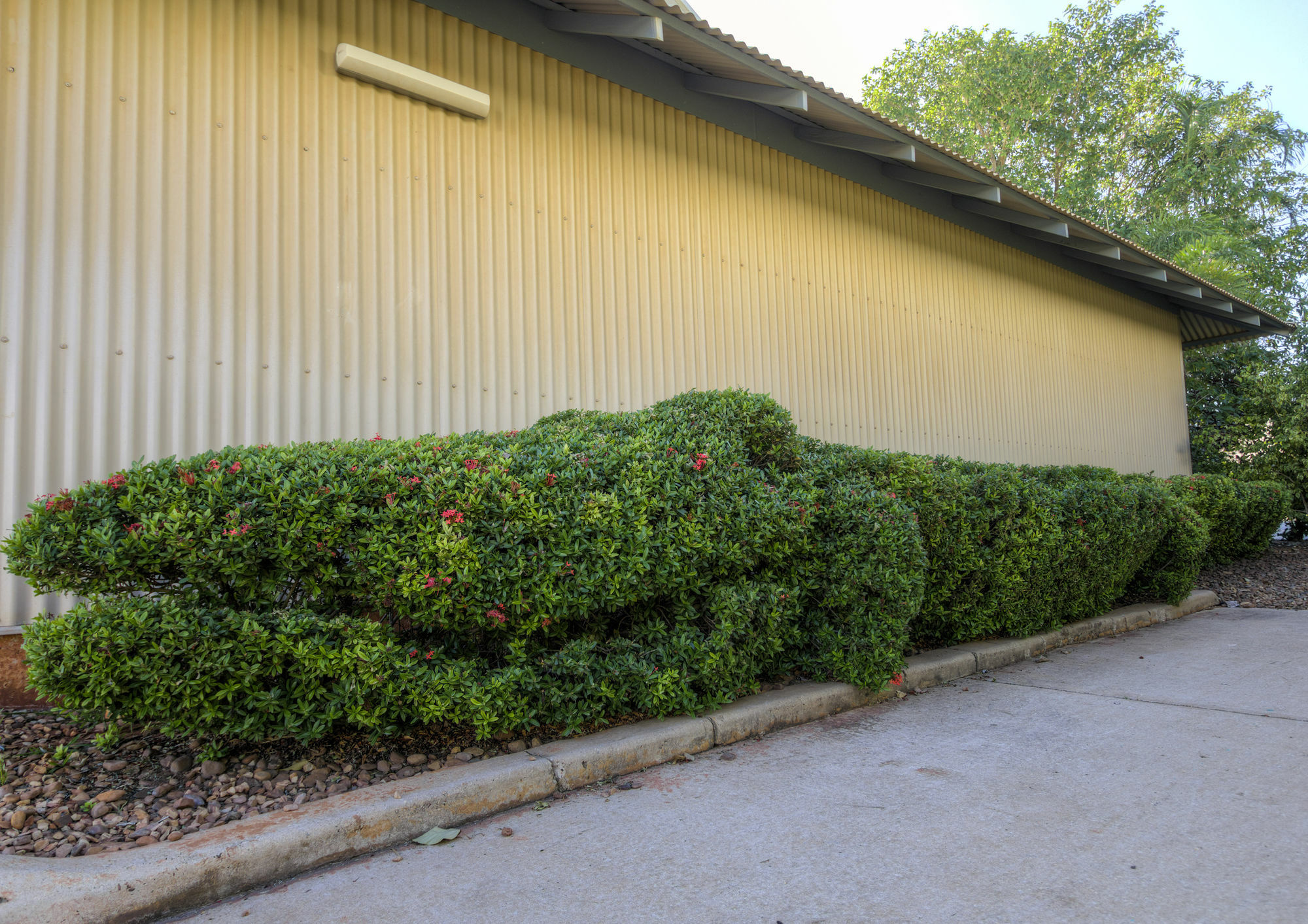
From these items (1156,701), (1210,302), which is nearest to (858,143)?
(1156,701)

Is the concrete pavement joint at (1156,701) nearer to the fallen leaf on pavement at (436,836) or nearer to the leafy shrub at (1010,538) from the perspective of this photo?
the leafy shrub at (1010,538)

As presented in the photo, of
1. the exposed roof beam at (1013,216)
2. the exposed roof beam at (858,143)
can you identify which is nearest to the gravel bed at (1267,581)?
the exposed roof beam at (1013,216)

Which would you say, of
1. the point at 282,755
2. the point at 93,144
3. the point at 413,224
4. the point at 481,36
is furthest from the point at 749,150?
the point at 282,755

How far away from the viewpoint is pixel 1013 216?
1029 cm

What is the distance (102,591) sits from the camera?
3150mm

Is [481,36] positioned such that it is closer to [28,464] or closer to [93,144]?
[93,144]

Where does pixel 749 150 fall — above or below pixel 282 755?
above

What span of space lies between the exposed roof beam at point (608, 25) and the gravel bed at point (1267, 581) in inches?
330

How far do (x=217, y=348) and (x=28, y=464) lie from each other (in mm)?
1103

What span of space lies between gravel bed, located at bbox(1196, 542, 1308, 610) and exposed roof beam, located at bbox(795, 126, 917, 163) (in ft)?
19.8

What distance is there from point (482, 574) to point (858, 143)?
267 inches

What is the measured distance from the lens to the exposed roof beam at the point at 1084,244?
11.0m

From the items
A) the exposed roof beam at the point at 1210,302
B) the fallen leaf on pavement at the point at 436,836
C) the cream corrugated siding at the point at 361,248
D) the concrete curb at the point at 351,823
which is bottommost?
the fallen leaf on pavement at the point at 436,836

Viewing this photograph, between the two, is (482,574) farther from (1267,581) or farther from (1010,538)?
(1267,581)
